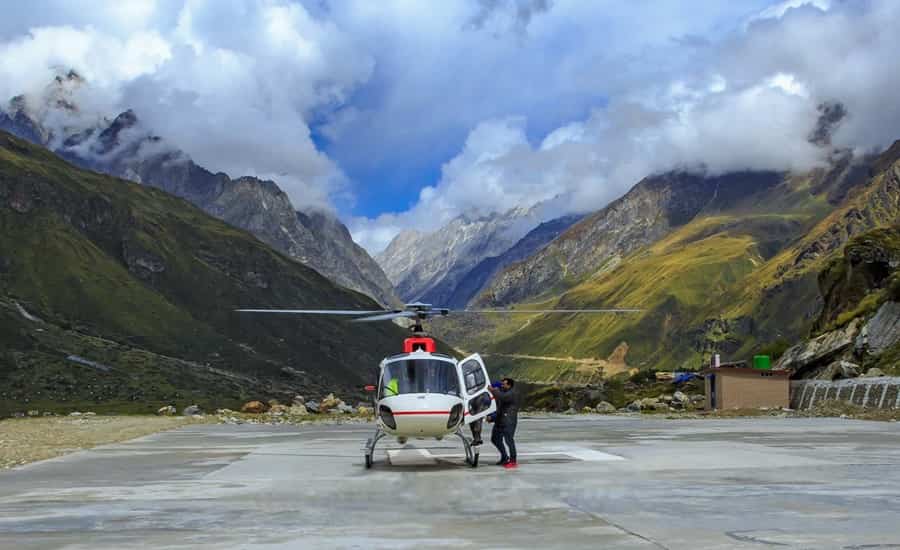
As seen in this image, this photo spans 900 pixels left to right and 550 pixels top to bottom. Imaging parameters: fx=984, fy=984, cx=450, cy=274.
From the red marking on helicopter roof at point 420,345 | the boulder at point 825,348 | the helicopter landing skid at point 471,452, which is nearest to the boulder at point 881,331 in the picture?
the boulder at point 825,348

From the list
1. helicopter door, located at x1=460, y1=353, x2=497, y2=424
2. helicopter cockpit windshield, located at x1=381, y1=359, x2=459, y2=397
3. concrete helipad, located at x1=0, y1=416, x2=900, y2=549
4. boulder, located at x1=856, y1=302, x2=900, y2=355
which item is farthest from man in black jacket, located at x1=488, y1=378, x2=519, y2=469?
boulder, located at x1=856, y1=302, x2=900, y2=355

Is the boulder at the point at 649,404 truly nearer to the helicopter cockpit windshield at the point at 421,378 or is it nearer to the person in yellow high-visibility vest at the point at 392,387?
the helicopter cockpit windshield at the point at 421,378

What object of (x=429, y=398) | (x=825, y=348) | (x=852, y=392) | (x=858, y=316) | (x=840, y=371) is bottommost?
(x=429, y=398)

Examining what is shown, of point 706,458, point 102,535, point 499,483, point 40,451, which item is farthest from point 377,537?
point 40,451

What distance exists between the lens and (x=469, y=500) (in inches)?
651

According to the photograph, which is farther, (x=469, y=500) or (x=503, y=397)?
(x=503, y=397)

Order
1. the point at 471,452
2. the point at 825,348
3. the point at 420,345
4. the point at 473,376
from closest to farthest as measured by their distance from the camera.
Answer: the point at 471,452 → the point at 473,376 → the point at 420,345 → the point at 825,348

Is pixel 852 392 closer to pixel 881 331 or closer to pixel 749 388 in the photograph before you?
pixel 749 388

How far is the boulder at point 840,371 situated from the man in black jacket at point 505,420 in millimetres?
54311

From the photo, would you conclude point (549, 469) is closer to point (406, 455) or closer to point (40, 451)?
point (406, 455)

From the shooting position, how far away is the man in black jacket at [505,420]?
24389 mm

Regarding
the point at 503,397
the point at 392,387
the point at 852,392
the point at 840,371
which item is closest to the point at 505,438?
the point at 503,397

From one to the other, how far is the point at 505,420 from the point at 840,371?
56629 millimetres

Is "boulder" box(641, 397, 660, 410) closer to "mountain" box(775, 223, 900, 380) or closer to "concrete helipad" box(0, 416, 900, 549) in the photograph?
"mountain" box(775, 223, 900, 380)
